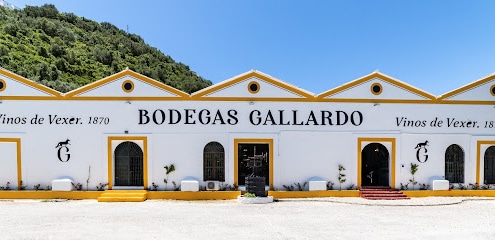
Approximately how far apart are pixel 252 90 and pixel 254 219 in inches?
269

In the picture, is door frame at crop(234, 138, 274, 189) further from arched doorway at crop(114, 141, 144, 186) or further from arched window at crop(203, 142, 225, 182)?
arched doorway at crop(114, 141, 144, 186)

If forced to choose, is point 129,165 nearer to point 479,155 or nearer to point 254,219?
point 254,219

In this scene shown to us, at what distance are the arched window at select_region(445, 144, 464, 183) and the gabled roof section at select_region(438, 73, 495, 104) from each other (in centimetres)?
246

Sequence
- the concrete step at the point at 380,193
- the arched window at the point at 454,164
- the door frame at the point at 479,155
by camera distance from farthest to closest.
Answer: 1. the arched window at the point at 454,164
2. the door frame at the point at 479,155
3. the concrete step at the point at 380,193

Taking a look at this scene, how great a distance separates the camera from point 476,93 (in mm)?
16859

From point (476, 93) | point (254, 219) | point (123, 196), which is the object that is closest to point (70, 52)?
point (123, 196)

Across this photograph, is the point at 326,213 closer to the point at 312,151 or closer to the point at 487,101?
the point at 312,151

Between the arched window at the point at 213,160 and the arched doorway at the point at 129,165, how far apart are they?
3.31m

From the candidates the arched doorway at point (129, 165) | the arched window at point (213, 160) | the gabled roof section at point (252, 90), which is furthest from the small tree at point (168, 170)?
the gabled roof section at point (252, 90)

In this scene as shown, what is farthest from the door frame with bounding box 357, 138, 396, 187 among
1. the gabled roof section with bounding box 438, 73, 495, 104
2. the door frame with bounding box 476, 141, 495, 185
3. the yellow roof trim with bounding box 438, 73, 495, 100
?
the door frame with bounding box 476, 141, 495, 185

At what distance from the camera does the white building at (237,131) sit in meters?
16.1

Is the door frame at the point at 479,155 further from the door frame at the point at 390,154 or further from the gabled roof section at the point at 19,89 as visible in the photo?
the gabled roof section at the point at 19,89

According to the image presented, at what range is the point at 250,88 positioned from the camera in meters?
16.5

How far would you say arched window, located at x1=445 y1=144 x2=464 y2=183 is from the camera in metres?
16.9
